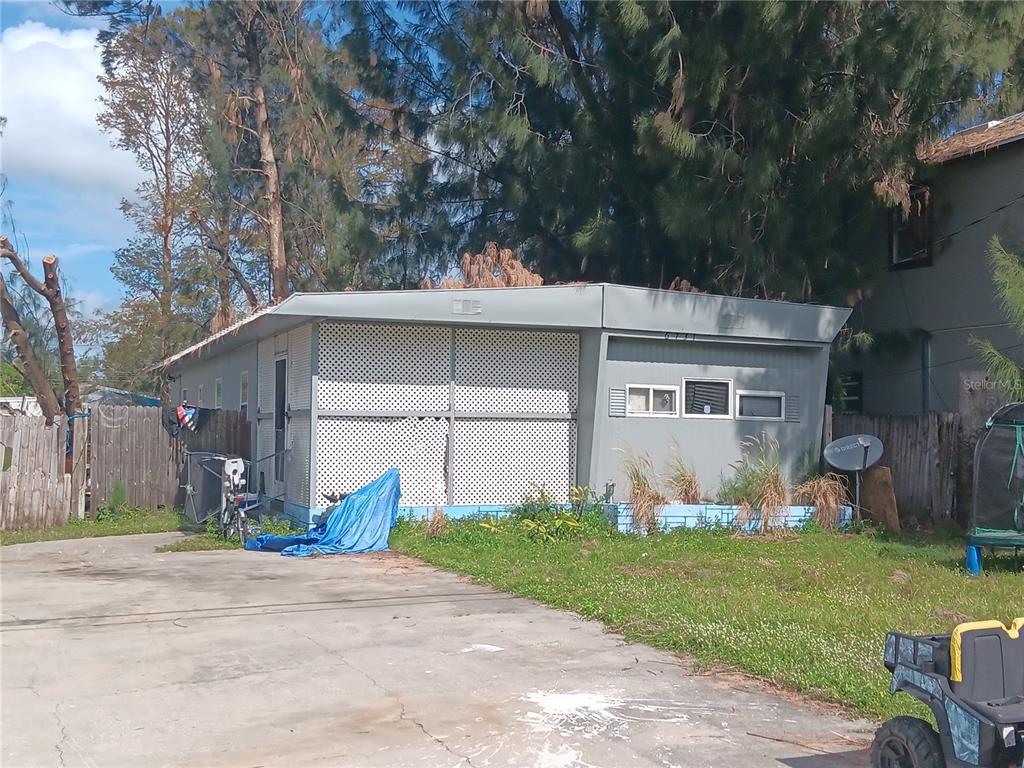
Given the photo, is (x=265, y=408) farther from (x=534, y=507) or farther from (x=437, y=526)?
(x=534, y=507)

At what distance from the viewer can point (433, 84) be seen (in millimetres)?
21328

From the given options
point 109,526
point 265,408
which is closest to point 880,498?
point 265,408

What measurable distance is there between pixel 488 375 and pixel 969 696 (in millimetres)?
10514

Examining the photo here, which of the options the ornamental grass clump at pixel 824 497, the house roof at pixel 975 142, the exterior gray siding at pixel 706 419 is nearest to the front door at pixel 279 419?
the exterior gray siding at pixel 706 419

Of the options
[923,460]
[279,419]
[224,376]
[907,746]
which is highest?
[224,376]

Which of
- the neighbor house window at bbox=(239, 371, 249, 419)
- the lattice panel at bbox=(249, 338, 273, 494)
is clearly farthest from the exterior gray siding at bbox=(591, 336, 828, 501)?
the neighbor house window at bbox=(239, 371, 249, 419)

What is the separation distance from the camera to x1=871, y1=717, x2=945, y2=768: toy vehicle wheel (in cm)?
481

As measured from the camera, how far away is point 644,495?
1421 cm

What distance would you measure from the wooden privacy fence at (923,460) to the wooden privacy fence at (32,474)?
1284 centimetres

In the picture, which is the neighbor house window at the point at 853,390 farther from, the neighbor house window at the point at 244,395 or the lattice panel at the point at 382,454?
the neighbor house window at the point at 244,395

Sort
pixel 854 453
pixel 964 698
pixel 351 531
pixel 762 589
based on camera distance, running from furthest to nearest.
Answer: pixel 854 453 → pixel 351 531 → pixel 762 589 → pixel 964 698

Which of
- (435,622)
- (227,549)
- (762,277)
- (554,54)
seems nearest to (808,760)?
(435,622)

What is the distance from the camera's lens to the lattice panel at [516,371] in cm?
1473

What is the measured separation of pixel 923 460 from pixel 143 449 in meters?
12.5
